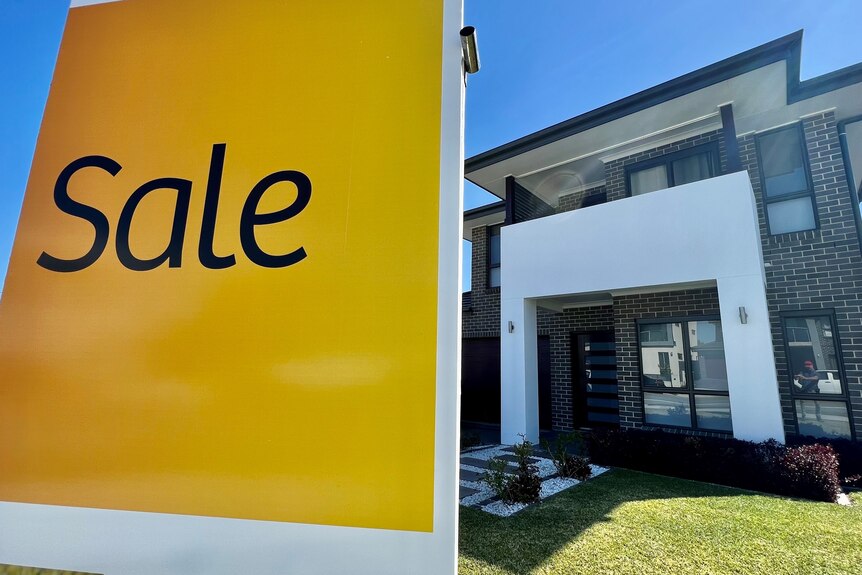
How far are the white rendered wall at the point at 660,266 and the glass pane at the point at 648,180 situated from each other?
1.45 metres

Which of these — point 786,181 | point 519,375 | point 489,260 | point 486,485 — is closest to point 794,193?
point 786,181

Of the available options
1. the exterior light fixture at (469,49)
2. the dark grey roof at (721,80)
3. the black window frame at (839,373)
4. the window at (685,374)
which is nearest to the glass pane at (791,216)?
the black window frame at (839,373)

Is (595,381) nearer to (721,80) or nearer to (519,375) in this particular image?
(519,375)

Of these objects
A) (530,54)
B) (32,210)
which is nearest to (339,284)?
(32,210)

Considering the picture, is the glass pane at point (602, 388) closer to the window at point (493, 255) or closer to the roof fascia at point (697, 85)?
the window at point (493, 255)

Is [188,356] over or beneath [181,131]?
beneath

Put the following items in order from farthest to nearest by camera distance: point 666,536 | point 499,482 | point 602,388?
point 602,388, point 499,482, point 666,536

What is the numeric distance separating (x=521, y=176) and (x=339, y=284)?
29.8ft

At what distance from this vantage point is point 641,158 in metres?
8.31

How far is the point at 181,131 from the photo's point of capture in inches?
51.6

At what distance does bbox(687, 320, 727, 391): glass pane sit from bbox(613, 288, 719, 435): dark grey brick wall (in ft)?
0.89

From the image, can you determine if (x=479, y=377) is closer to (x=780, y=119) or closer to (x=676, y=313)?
(x=676, y=313)

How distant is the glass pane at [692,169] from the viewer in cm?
759

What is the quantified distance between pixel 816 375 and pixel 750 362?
1763 mm
